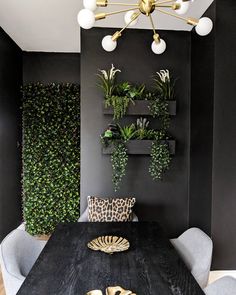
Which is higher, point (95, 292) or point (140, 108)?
point (140, 108)

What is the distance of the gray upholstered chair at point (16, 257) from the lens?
58.3 inches

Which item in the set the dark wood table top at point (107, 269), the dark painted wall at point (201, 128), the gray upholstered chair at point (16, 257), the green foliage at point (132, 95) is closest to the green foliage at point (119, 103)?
the green foliage at point (132, 95)

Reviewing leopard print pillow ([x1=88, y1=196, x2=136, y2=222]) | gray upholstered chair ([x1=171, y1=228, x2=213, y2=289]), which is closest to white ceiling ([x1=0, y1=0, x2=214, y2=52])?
leopard print pillow ([x1=88, y1=196, x2=136, y2=222])

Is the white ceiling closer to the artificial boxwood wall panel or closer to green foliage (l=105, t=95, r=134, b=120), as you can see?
the artificial boxwood wall panel

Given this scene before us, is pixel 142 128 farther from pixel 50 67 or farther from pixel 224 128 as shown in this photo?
pixel 50 67

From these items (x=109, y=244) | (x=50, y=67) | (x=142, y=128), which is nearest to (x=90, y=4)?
(x=109, y=244)

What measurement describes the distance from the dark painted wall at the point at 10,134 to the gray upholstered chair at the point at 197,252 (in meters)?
2.41

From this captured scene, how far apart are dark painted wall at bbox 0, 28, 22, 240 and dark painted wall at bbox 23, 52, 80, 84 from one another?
0.49 feet

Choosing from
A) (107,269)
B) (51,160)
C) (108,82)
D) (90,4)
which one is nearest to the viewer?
(107,269)

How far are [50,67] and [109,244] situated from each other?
3.37 meters

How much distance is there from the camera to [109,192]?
3.38m

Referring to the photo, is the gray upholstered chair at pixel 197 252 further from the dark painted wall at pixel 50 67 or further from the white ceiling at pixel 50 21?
the dark painted wall at pixel 50 67

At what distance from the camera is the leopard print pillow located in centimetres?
276

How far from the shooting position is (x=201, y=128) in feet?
10.1
